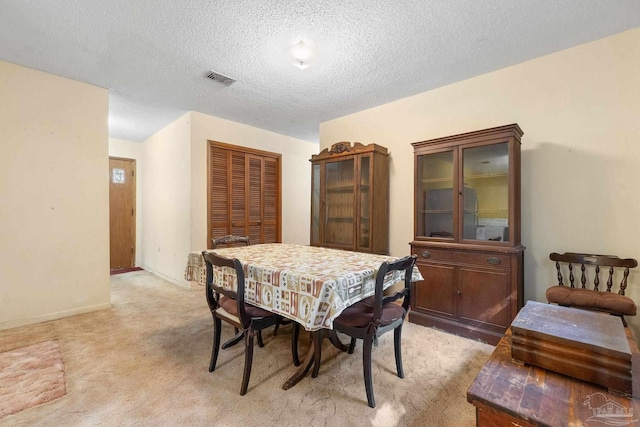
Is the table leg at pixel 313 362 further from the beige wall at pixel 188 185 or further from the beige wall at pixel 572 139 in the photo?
the beige wall at pixel 188 185

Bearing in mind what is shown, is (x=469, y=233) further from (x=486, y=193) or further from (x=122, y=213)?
(x=122, y=213)

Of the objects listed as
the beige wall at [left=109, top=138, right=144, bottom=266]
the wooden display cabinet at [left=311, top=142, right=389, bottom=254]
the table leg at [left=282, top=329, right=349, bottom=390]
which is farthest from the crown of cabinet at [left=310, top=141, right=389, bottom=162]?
the beige wall at [left=109, top=138, right=144, bottom=266]

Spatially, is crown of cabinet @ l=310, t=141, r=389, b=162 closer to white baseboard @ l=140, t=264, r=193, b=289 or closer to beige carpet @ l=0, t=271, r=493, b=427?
beige carpet @ l=0, t=271, r=493, b=427

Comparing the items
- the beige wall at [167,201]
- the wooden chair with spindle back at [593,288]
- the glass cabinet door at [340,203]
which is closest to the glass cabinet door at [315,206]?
the glass cabinet door at [340,203]

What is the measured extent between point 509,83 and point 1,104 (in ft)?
16.0

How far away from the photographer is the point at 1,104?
8.78 ft

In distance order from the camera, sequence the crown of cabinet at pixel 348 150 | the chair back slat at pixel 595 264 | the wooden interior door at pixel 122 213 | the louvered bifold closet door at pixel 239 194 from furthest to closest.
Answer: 1. the wooden interior door at pixel 122 213
2. the louvered bifold closet door at pixel 239 194
3. the crown of cabinet at pixel 348 150
4. the chair back slat at pixel 595 264

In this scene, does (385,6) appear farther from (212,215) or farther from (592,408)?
(212,215)

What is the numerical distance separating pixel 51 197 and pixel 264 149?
9.22ft

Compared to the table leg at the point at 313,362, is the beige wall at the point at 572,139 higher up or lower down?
higher up

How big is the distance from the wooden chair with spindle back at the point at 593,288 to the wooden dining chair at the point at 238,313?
2133mm

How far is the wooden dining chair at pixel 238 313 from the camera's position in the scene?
5.49ft

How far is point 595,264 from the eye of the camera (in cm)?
219

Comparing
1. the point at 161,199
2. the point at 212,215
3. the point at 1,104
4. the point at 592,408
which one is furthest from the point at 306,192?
the point at 592,408
